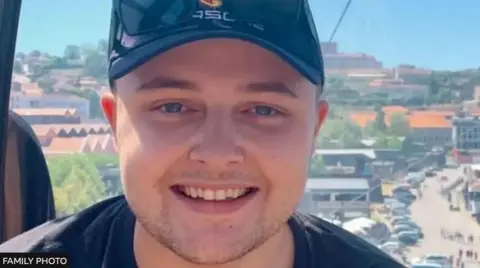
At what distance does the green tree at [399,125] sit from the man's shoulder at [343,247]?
250mm

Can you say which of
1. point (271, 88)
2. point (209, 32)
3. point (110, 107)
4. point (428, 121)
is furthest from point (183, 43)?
point (428, 121)

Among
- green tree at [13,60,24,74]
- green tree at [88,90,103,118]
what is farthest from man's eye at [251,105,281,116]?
green tree at [13,60,24,74]

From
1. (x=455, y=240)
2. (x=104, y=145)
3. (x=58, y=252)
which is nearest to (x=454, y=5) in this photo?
(x=455, y=240)

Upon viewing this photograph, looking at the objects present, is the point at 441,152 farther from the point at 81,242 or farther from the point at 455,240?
the point at 81,242

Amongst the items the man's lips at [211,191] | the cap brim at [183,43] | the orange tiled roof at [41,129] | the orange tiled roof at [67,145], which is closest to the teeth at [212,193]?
the man's lips at [211,191]

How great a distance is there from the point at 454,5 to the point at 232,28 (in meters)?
0.55

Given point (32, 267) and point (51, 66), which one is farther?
point (51, 66)

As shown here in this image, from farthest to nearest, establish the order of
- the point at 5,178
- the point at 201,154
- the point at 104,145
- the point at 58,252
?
the point at 5,178 → the point at 104,145 → the point at 58,252 → the point at 201,154

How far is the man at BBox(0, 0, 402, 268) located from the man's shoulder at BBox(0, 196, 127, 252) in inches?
9.6

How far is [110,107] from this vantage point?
1.81 meters

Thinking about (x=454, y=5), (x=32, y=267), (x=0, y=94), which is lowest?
(x=32, y=267)

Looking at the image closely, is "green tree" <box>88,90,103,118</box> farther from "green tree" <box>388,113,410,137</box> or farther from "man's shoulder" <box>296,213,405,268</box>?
"green tree" <box>388,113,410,137</box>

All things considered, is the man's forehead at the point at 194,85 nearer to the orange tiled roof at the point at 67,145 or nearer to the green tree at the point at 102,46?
the green tree at the point at 102,46

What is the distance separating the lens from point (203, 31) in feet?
5.21
